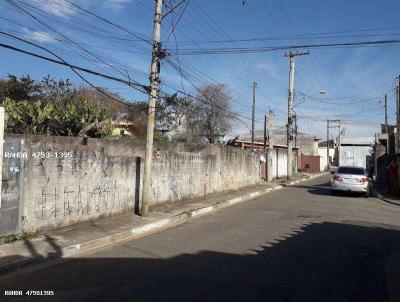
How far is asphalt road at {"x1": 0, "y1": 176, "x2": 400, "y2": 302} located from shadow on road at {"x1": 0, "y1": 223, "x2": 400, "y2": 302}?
0.04ft

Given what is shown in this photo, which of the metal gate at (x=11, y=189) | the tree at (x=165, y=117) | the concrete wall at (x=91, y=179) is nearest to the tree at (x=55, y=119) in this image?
the concrete wall at (x=91, y=179)

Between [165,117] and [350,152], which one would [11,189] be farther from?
[350,152]

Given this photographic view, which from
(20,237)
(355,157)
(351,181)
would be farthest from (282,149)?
(20,237)

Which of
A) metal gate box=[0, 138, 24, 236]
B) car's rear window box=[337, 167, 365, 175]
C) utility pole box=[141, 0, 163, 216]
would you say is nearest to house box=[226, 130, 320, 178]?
car's rear window box=[337, 167, 365, 175]

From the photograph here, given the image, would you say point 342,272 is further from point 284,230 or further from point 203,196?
point 203,196

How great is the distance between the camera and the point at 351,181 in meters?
24.9

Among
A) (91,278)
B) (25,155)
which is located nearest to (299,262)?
(91,278)

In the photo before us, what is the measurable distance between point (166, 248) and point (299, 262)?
2843 mm

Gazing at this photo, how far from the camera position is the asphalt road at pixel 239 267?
686 cm

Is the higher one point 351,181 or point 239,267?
point 351,181

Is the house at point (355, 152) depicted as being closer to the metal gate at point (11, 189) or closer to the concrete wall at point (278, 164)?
Answer: the concrete wall at point (278, 164)

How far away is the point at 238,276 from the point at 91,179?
6.54 m

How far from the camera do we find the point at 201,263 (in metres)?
8.72

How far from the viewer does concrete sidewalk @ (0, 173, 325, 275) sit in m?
8.90
